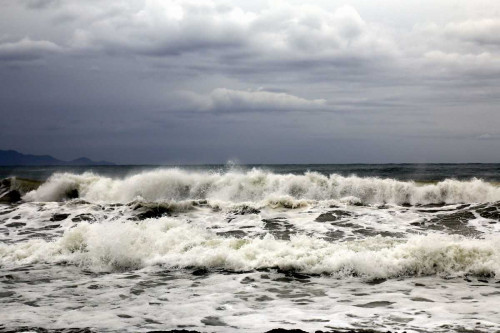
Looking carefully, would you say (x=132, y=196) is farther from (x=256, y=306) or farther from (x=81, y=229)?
(x=256, y=306)

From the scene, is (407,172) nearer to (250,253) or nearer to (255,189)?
(255,189)

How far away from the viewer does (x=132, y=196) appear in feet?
76.4

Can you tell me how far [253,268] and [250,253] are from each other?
618 millimetres

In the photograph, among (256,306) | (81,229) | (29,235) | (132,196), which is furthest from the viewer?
(132,196)

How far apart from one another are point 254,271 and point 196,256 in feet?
5.17

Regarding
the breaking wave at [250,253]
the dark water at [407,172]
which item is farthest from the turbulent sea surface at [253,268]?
the dark water at [407,172]

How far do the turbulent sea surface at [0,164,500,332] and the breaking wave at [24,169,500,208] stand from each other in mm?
2722

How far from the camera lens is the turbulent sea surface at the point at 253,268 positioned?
685 cm

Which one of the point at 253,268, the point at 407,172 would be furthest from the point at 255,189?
the point at 407,172

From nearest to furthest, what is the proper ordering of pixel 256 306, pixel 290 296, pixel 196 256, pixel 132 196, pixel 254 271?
pixel 256 306
pixel 290 296
pixel 254 271
pixel 196 256
pixel 132 196

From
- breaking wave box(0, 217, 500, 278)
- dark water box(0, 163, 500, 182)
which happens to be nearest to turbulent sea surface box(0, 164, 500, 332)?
breaking wave box(0, 217, 500, 278)

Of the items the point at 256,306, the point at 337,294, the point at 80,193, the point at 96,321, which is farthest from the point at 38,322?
the point at 80,193

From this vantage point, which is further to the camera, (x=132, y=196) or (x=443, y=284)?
(x=132, y=196)

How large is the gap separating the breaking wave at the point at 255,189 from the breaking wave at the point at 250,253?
8.99m
